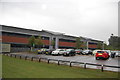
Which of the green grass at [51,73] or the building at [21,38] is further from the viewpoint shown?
the building at [21,38]

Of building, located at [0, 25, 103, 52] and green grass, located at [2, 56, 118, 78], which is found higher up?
building, located at [0, 25, 103, 52]

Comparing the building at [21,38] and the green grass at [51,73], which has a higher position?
the building at [21,38]

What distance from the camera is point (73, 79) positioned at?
9.50m

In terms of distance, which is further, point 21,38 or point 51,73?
point 21,38

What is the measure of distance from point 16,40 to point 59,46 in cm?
2345

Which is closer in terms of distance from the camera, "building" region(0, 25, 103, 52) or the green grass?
the green grass

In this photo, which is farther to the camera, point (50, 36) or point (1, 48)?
point (50, 36)

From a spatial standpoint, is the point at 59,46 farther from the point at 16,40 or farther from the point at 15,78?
the point at 15,78

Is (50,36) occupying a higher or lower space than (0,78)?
higher

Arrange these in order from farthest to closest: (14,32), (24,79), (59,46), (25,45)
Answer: (59,46)
(25,45)
(14,32)
(24,79)

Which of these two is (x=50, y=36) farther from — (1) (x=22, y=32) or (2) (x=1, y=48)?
(2) (x=1, y=48)

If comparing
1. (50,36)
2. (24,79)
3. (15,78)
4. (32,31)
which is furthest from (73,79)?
(50,36)

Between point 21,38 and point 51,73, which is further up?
point 21,38

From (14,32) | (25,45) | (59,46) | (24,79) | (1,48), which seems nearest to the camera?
(24,79)
